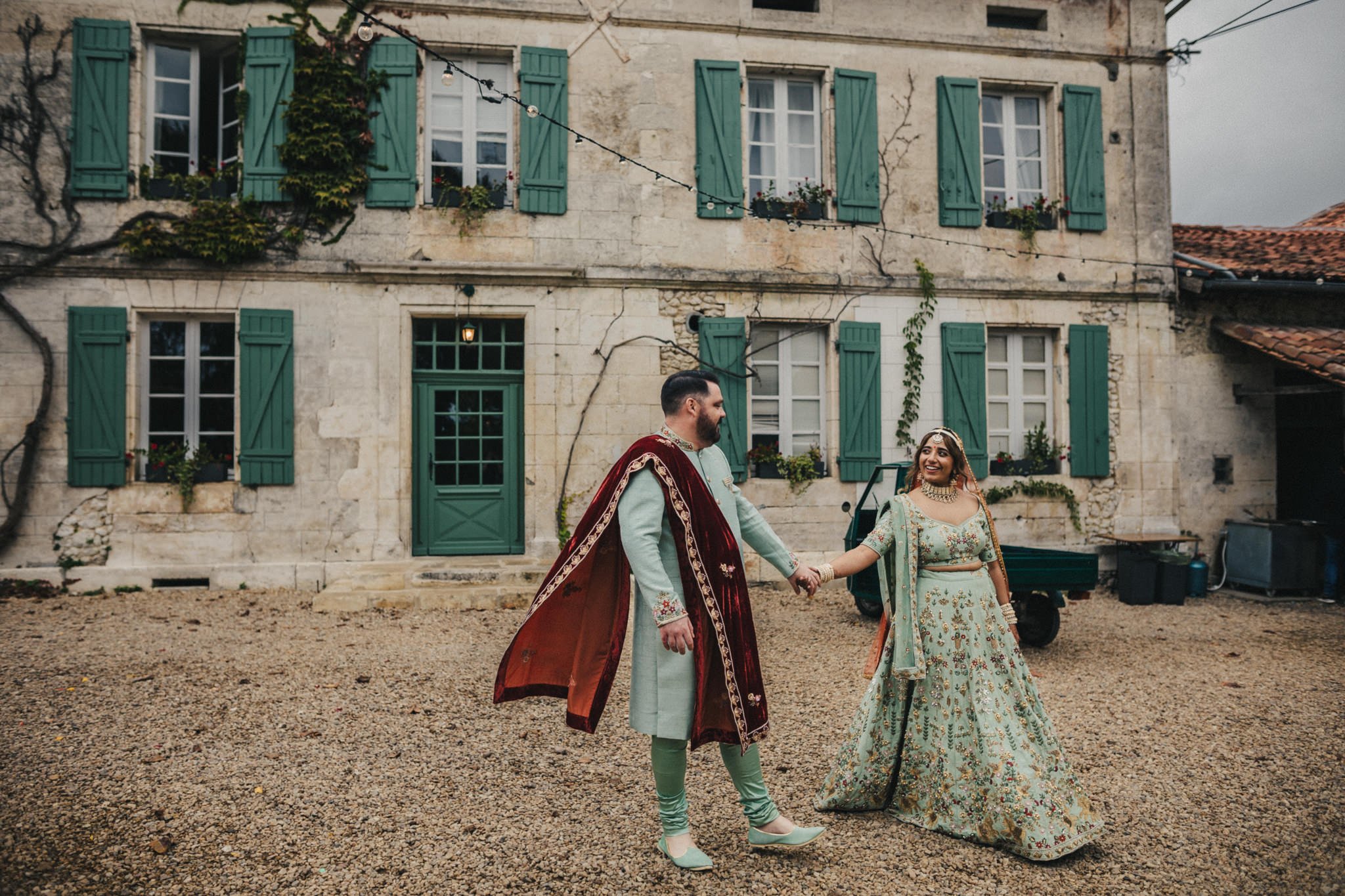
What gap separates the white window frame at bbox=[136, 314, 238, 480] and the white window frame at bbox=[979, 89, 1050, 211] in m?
8.96

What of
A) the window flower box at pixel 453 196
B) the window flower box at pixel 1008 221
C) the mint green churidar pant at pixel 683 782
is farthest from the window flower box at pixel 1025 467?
the mint green churidar pant at pixel 683 782

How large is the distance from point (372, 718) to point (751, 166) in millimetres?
7370

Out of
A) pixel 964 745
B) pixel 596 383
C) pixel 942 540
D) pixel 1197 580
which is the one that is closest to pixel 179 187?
pixel 596 383

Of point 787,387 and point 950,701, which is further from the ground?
point 787,387

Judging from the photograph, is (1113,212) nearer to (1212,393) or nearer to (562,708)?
(1212,393)

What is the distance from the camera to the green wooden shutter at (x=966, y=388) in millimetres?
9555

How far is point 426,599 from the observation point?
775 centimetres

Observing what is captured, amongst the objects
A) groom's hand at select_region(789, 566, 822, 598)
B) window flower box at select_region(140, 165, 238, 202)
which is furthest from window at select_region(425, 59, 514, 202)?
groom's hand at select_region(789, 566, 822, 598)

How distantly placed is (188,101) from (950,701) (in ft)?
32.2

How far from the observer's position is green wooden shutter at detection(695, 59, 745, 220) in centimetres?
918

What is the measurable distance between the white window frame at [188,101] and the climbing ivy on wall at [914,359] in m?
8.13

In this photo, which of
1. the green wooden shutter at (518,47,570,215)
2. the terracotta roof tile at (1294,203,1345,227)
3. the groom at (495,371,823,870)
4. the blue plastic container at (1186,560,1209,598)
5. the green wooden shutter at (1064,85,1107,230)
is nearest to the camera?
the groom at (495,371,823,870)

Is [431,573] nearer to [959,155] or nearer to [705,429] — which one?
[705,429]

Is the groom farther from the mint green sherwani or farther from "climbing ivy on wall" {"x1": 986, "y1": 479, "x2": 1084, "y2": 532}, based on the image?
"climbing ivy on wall" {"x1": 986, "y1": 479, "x2": 1084, "y2": 532}
